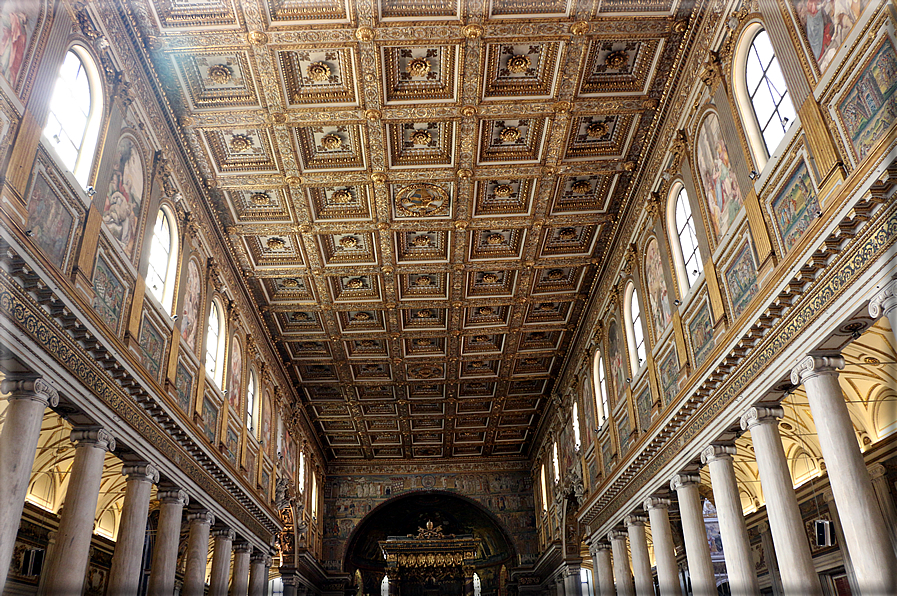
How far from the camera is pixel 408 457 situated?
36.0m

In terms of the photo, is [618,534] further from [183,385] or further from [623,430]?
[183,385]

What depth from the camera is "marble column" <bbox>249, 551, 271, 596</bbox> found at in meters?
21.9

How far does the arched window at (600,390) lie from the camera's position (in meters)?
21.2

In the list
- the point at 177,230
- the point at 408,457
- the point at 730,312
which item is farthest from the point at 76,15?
the point at 408,457

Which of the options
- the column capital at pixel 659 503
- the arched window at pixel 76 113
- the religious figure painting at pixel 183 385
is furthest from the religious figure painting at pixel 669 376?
the arched window at pixel 76 113

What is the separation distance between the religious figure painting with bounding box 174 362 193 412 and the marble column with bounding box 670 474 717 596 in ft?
34.5

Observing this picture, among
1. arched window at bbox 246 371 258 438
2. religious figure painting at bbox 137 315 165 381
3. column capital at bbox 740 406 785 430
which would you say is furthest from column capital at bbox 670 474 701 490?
arched window at bbox 246 371 258 438

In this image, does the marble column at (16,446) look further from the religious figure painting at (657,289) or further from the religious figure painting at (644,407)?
the religious figure painting at (644,407)

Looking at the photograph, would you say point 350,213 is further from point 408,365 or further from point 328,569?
point 328,569

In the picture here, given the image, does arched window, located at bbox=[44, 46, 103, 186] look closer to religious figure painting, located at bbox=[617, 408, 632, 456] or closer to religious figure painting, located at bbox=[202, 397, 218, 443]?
religious figure painting, located at bbox=[202, 397, 218, 443]

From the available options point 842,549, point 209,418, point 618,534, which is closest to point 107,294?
point 209,418

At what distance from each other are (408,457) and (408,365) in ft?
36.2

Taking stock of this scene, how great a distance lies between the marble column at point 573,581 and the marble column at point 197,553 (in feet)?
48.6

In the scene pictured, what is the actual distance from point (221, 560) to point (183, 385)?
19.1 feet
